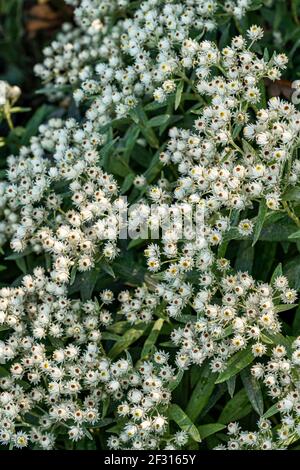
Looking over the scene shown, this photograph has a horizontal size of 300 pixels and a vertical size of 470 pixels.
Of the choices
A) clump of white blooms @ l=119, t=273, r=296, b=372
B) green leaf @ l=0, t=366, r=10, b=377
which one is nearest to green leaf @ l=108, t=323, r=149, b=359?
clump of white blooms @ l=119, t=273, r=296, b=372

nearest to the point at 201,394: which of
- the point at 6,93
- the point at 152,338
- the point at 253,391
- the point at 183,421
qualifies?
the point at 183,421

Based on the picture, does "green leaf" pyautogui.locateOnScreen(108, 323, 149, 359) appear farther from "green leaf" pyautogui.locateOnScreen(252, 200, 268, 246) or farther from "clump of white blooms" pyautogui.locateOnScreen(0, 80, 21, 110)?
"clump of white blooms" pyautogui.locateOnScreen(0, 80, 21, 110)

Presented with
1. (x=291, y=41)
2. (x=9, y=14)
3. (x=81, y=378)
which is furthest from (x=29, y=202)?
(x=9, y=14)

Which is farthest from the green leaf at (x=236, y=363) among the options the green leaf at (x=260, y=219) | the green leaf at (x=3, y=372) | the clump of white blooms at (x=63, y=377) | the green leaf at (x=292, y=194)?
the green leaf at (x=3, y=372)

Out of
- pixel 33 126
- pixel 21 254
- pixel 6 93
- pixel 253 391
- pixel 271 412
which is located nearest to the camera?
pixel 271 412

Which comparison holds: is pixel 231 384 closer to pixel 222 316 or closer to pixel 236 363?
pixel 236 363

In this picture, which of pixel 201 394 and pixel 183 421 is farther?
pixel 201 394
